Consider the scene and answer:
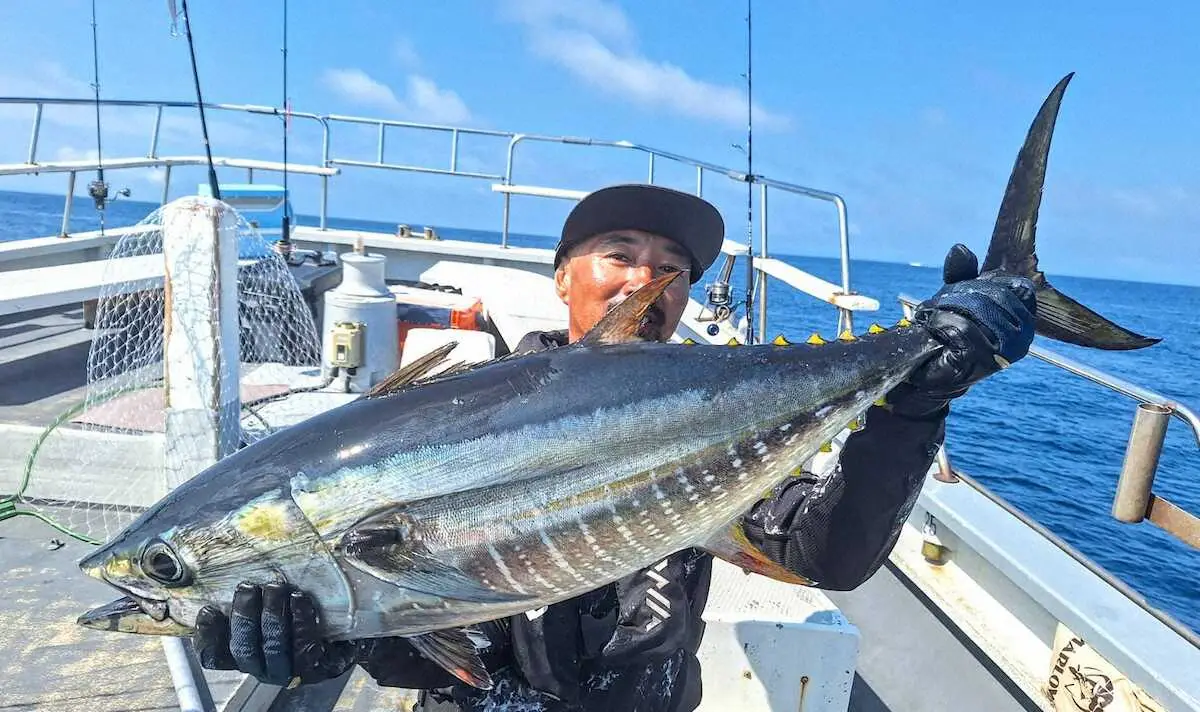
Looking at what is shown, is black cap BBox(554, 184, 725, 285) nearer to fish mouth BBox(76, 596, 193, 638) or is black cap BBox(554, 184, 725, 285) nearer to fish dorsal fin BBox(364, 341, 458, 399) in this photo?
fish dorsal fin BBox(364, 341, 458, 399)

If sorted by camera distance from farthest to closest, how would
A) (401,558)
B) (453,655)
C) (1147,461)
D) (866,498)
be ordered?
(1147,461) < (866,498) < (453,655) < (401,558)

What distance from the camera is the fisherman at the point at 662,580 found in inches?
69.0

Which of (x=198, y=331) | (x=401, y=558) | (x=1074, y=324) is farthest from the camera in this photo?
(x=198, y=331)

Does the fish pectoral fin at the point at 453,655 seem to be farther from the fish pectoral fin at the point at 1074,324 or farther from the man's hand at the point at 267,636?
the fish pectoral fin at the point at 1074,324

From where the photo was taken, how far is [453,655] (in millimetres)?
1740

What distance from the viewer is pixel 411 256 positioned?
10.2 m

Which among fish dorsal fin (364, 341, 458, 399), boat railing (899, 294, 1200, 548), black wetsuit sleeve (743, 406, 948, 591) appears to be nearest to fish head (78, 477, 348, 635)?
fish dorsal fin (364, 341, 458, 399)

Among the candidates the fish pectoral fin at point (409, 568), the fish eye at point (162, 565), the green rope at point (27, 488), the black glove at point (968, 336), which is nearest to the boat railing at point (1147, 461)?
the black glove at point (968, 336)

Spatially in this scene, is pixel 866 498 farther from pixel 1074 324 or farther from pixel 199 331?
pixel 199 331

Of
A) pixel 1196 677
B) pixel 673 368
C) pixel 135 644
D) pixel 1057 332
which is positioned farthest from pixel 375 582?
pixel 1196 677

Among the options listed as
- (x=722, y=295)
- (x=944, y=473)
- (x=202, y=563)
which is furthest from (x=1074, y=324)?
(x=722, y=295)

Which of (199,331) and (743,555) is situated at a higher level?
(199,331)

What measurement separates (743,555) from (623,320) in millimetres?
655

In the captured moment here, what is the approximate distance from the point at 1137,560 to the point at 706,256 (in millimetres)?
12400
